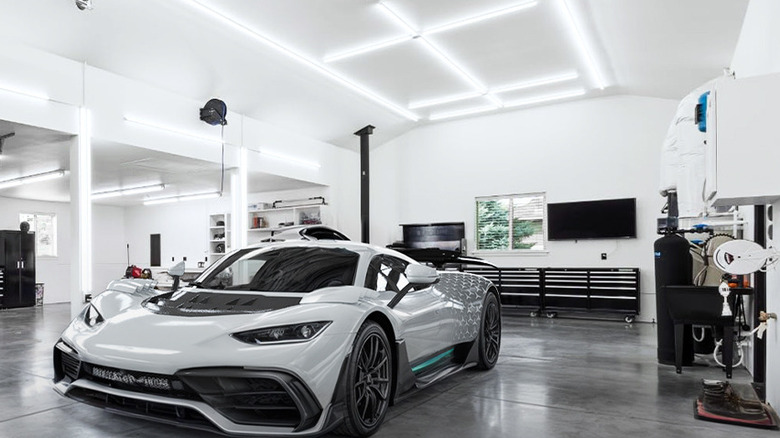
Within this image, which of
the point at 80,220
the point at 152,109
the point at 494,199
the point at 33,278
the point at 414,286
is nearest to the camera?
the point at 414,286

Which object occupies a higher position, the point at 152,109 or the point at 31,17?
the point at 31,17

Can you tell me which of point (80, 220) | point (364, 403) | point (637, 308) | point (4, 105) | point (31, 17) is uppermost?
point (31, 17)

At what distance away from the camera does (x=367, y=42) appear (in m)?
6.58

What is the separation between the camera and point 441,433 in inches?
103

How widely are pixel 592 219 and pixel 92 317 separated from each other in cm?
765

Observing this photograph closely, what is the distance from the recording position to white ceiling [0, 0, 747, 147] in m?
5.34

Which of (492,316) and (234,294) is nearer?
(234,294)

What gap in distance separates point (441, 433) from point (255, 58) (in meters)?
5.57

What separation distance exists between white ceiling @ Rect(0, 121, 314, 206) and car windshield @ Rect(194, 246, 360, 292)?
365 centimetres

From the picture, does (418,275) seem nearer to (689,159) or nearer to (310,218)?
(689,159)

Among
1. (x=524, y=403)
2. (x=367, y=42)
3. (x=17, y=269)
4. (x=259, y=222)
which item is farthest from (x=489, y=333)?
(x=17, y=269)

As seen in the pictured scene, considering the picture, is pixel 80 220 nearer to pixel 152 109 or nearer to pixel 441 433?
pixel 152 109

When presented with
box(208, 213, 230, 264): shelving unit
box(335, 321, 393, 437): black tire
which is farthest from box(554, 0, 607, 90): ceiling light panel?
box(208, 213, 230, 264): shelving unit

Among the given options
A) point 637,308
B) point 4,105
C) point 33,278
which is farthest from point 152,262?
point 637,308
